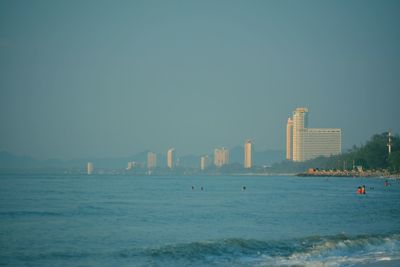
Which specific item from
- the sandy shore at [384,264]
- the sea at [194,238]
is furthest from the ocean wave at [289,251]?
the sandy shore at [384,264]

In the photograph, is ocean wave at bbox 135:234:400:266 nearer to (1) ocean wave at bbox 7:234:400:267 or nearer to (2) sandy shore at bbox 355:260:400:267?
(1) ocean wave at bbox 7:234:400:267

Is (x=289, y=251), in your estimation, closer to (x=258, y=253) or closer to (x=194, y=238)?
(x=258, y=253)

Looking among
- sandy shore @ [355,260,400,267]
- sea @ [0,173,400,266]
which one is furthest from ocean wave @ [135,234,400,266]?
sandy shore @ [355,260,400,267]

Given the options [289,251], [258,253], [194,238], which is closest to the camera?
[258,253]

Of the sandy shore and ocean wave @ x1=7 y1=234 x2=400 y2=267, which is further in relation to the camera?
ocean wave @ x1=7 y1=234 x2=400 y2=267

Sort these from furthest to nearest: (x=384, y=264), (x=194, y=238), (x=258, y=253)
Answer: (x=194, y=238) < (x=258, y=253) < (x=384, y=264)

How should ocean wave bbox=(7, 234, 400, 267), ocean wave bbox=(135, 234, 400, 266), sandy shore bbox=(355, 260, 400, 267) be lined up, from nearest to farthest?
1. sandy shore bbox=(355, 260, 400, 267)
2. ocean wave bbox=(7, 234, 400, 267)
3. ocean wave bbox=(135, 234, 400, 266)

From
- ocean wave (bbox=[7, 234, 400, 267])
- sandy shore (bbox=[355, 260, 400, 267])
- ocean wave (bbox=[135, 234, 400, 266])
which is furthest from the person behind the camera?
ocean wave (bbox=[135, 234, 400, 266])

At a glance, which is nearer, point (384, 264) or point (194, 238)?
point (384, 264)

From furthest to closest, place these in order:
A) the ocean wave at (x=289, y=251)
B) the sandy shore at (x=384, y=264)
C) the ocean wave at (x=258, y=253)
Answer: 1. the ocean wave at (x=289, y=251)
2. the ocean wave at (x=258, y=253)
3. the sandy shore at (x=384, y=264)

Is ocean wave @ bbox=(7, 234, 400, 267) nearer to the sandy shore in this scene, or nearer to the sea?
the sea

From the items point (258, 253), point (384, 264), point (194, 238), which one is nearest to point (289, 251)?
point (258, 253)

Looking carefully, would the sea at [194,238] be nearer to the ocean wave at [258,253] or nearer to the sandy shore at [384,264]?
the ocean wave at [258,253]

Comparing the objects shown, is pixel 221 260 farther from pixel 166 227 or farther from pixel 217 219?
pixel 217 219
